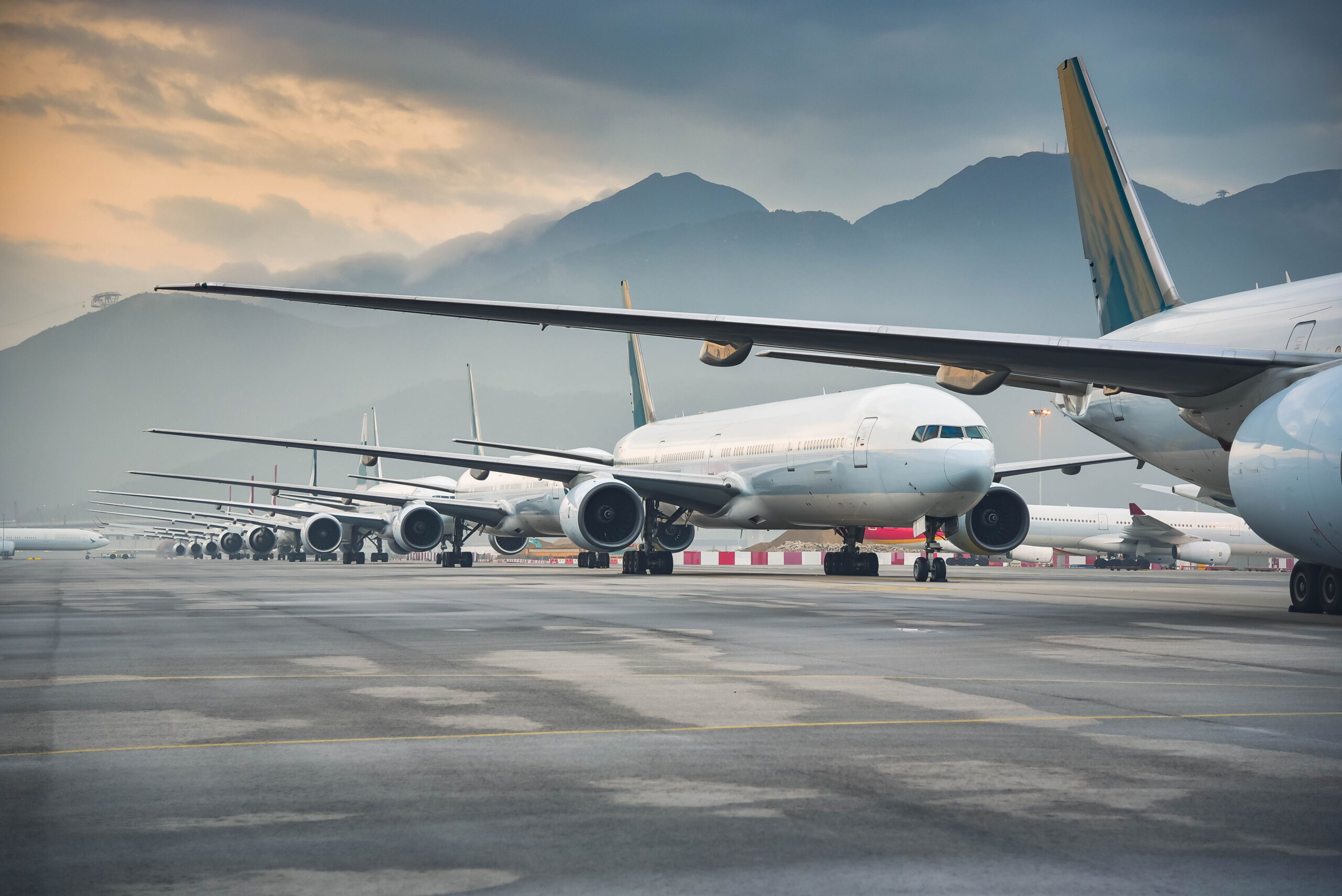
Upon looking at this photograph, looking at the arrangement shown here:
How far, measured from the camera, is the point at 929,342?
1250cm

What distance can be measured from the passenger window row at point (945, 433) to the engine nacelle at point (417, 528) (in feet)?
67.5

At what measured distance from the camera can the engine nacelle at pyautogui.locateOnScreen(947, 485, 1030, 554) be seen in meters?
25.2

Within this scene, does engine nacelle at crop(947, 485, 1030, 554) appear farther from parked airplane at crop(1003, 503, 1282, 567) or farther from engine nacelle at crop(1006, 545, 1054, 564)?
engine nacelle at crop(1006, 545, 1054, 564)

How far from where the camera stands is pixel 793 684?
24.8 feet

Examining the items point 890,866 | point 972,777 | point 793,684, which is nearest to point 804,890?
point 890,866

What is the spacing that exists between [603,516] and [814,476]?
500 centimetres

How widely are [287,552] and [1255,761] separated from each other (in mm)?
75678

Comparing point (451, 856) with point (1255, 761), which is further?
point (1255, 761)

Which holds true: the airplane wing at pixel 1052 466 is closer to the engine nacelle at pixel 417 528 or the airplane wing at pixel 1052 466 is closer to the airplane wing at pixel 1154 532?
the engine nacelle at pixel 417 528

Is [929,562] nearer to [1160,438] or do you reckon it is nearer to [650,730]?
[1160,438]

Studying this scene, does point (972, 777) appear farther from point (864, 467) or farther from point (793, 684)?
point (864, 467)

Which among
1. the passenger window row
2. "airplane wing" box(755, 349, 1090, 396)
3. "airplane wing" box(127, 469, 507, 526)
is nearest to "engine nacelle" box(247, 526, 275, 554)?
"airplane wing" box(127, 469, 507, 526)

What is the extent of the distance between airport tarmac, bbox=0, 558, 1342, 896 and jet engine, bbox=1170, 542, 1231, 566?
140 feet

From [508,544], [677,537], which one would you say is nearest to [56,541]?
[508,544]
